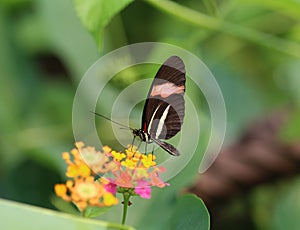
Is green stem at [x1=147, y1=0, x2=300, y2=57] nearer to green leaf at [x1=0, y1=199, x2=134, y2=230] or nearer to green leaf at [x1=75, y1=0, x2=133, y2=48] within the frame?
green leaf at [x1=75, y1=0, x2=133, y2=48]

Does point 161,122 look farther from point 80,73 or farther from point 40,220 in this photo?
point 80,73

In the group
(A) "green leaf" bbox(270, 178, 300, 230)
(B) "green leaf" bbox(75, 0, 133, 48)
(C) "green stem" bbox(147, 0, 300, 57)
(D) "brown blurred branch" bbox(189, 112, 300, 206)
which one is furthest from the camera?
(D) "brown blurred branch" bbox(189, 112, 300, 206)

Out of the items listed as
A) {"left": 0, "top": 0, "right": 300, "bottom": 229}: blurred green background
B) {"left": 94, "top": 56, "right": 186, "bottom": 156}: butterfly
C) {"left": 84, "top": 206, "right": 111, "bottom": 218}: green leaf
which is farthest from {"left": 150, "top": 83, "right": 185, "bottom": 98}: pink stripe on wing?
{"left": 0, "top": 0, "right": 300, "bottom": 229}: blurred green background

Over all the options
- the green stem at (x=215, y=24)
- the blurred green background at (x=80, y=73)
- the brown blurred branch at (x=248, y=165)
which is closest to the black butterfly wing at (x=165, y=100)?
the green stem at (x=215, y=24)

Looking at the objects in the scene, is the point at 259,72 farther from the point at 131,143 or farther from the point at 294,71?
the point at 131,143

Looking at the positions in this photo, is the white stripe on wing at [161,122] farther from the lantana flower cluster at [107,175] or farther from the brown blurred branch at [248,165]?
the brown blurred branch at [248,165]

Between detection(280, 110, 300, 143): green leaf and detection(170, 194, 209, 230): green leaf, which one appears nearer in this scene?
detection(170, 194, 209, 230): green leaf
